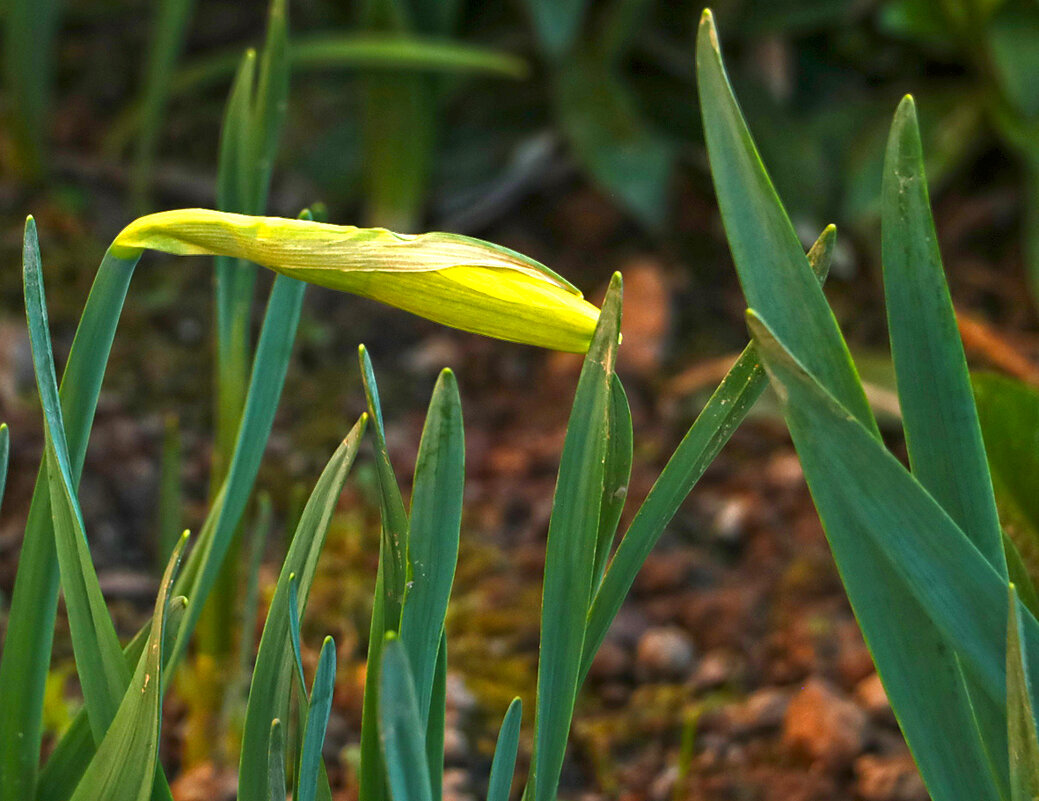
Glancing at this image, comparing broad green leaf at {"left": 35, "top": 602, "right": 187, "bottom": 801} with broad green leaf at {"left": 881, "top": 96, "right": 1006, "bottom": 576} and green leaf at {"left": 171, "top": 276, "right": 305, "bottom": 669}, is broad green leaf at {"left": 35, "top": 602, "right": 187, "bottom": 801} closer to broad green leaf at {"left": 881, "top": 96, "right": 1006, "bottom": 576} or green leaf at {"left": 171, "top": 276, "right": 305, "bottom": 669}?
green leaf at {"left": 171, "top": 276, "right": 305, "bottom": 669}

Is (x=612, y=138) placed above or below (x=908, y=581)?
above

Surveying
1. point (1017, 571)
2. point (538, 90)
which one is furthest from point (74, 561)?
point (538, 90)

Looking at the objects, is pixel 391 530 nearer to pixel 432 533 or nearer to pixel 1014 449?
pixel 432 533

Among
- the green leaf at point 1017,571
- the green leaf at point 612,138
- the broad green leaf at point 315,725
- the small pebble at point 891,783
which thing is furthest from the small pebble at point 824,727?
the green leaf at point 612,138

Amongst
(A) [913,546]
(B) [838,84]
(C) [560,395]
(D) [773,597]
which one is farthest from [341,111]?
(A) [913,546]

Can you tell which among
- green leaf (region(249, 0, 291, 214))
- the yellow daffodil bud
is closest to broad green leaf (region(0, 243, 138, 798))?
the yellow daffodil bud
